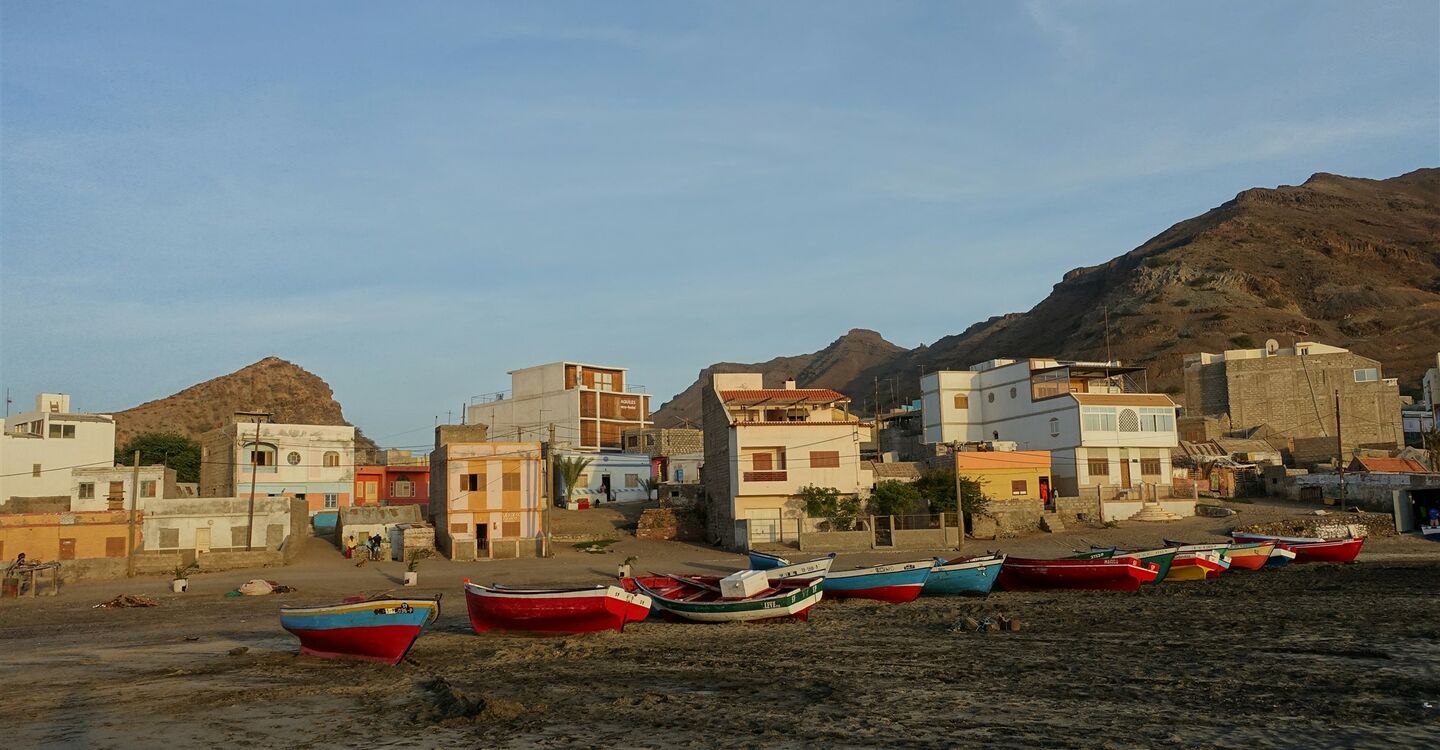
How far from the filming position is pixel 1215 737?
1373 centimetres

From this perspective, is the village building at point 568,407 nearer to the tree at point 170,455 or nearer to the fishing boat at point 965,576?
the tree at point 170,455

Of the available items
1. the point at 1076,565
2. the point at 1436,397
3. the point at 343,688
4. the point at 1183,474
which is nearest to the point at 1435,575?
the point at 1076,565

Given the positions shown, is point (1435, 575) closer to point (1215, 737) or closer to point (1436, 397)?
point (1215, 737)

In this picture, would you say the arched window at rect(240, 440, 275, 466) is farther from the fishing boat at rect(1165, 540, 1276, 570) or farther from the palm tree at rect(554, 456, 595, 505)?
the fishing boat at rect(1165, 540, 1276, 570)

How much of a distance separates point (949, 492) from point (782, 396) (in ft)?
34.3

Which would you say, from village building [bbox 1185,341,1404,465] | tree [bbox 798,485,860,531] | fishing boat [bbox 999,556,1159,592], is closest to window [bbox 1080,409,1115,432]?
tree [bbox 798,485,860,531]

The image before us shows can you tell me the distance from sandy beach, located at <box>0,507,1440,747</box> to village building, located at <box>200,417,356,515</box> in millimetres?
32519

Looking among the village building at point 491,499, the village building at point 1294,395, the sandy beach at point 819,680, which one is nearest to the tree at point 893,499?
the village building at point 491,499

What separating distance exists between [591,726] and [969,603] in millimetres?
20152

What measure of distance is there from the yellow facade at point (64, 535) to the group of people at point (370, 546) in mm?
9565

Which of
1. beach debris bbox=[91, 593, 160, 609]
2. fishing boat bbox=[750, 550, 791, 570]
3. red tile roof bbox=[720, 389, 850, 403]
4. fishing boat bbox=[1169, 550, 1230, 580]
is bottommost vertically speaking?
beach debris bbox=[91, 593, 160, 609]

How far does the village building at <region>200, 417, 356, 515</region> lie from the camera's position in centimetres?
6625

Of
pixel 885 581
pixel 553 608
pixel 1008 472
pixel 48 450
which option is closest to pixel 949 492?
pixel 1008 472

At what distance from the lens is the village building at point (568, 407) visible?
3696 inches
